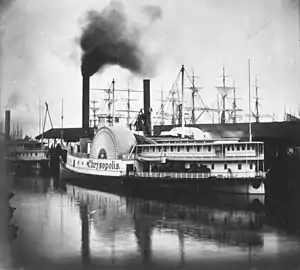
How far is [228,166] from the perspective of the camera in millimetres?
6781

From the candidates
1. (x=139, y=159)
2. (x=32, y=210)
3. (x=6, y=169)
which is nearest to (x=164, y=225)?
(x=32, y=210)

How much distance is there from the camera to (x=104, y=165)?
7508 millimetres

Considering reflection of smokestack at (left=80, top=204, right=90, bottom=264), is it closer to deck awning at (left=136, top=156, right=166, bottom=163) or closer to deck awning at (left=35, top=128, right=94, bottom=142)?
deck awning at (left=35, top=128, right=94, bottom=142)

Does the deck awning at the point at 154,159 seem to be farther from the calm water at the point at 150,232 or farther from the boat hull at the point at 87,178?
the calm water at the point at 150,232

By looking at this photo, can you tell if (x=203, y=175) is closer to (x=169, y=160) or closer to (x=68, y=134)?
(x=169, y=160)

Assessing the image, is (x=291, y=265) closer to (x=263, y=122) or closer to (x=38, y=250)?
(x=38, y=250)

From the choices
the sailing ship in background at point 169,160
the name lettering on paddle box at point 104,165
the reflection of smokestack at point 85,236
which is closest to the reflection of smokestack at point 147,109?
the sailing ship in background at point 169,160

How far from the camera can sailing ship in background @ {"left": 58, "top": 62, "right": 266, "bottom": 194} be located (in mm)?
6543

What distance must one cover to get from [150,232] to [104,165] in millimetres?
3700

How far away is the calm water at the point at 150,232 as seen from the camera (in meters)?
3.09

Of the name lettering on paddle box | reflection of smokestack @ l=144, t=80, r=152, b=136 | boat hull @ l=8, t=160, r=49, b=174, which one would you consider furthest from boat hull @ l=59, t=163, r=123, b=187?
boat hull @ l=8, t=160, r=49, b=174

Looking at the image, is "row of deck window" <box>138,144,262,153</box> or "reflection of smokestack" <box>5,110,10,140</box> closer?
"reflection of smokestack" <box>5,110,10,140</box>

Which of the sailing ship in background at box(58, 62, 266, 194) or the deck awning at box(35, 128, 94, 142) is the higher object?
the deck awning at box(35, 128, 94, 142)

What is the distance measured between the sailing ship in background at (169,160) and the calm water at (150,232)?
0.51 metres
